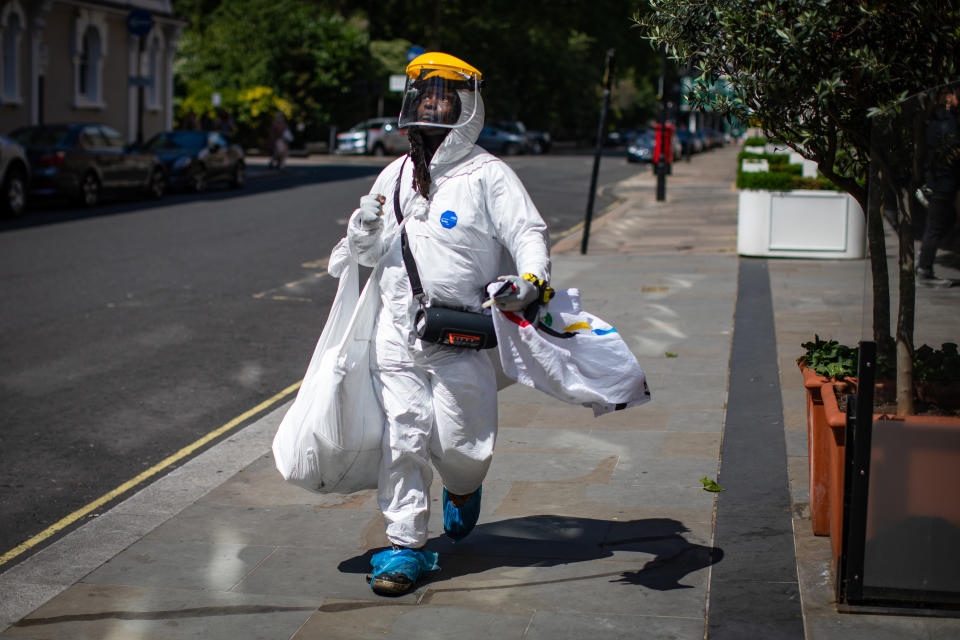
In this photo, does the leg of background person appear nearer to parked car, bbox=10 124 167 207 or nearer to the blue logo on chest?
the blue logo on chest

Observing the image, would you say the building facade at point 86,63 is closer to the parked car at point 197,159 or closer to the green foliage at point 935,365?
the parked car at point 197,159

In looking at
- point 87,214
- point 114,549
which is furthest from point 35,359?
point 87,214

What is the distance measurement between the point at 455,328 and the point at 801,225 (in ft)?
35.4

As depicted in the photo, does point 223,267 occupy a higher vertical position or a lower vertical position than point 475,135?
lower

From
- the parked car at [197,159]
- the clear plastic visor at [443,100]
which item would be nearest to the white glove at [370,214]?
the clear plastic visor at [443,100]

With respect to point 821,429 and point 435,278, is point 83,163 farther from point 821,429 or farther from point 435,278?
point 821,429

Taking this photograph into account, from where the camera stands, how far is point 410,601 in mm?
4109

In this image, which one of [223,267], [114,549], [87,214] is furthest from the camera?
[87,214]

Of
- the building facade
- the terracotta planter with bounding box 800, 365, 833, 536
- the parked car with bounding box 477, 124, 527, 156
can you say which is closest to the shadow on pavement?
the terracotta planter with bounding box 800, 365, 833, 536

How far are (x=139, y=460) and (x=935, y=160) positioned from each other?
4.28 m

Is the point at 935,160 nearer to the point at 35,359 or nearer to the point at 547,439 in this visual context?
the point at 547,439

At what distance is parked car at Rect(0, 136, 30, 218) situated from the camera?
18.2 meters

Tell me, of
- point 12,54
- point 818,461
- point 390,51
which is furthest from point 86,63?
point 818,461

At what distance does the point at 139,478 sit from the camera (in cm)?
593
